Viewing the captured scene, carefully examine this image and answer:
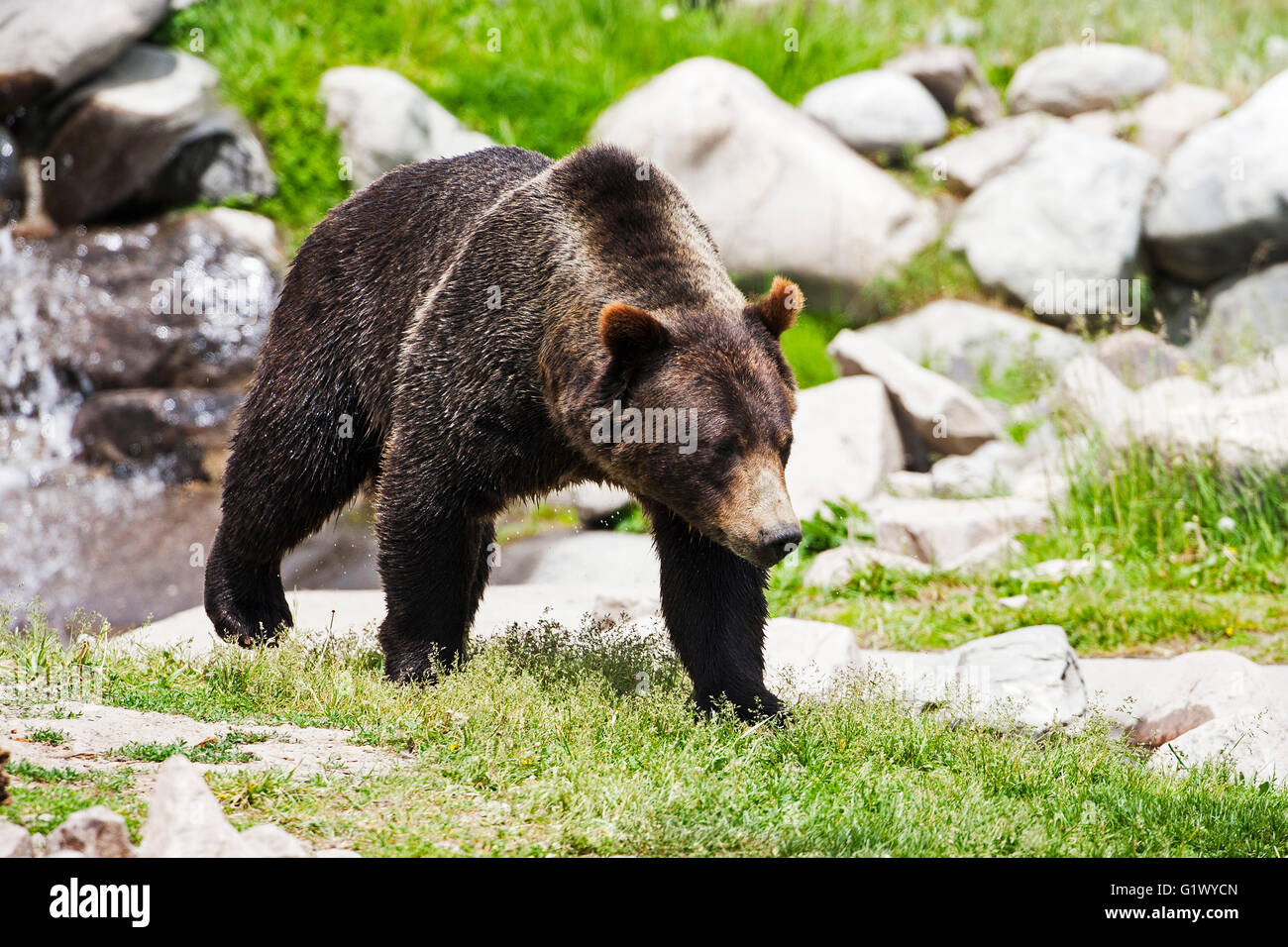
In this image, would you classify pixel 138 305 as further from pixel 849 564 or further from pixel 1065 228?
pixel 1065 228

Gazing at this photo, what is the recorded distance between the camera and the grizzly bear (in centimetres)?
489

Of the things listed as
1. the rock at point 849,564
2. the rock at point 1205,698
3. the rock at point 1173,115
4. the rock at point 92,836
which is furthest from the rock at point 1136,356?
the rock at point 92,836

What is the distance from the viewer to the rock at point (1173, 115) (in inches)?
586

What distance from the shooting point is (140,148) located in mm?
13250

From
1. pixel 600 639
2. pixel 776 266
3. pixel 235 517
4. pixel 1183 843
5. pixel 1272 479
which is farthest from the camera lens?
pixel 776 266

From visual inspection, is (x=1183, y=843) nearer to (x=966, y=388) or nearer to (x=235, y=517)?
(x=235, y=517)

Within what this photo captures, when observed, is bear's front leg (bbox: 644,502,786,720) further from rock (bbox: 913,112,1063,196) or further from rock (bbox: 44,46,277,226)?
rock (bbox: 913,112,1063,196)

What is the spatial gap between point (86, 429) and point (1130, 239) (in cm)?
1016

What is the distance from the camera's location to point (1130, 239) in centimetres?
1348

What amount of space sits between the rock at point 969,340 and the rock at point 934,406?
3.73 ft

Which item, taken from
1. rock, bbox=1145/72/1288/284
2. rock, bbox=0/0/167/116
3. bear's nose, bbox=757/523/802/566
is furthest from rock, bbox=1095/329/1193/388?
rock, bbox=0/0/167/116

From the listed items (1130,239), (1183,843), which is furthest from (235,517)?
(1130,239)

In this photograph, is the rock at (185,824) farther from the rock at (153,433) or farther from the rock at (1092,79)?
the rock at (1092,79)
